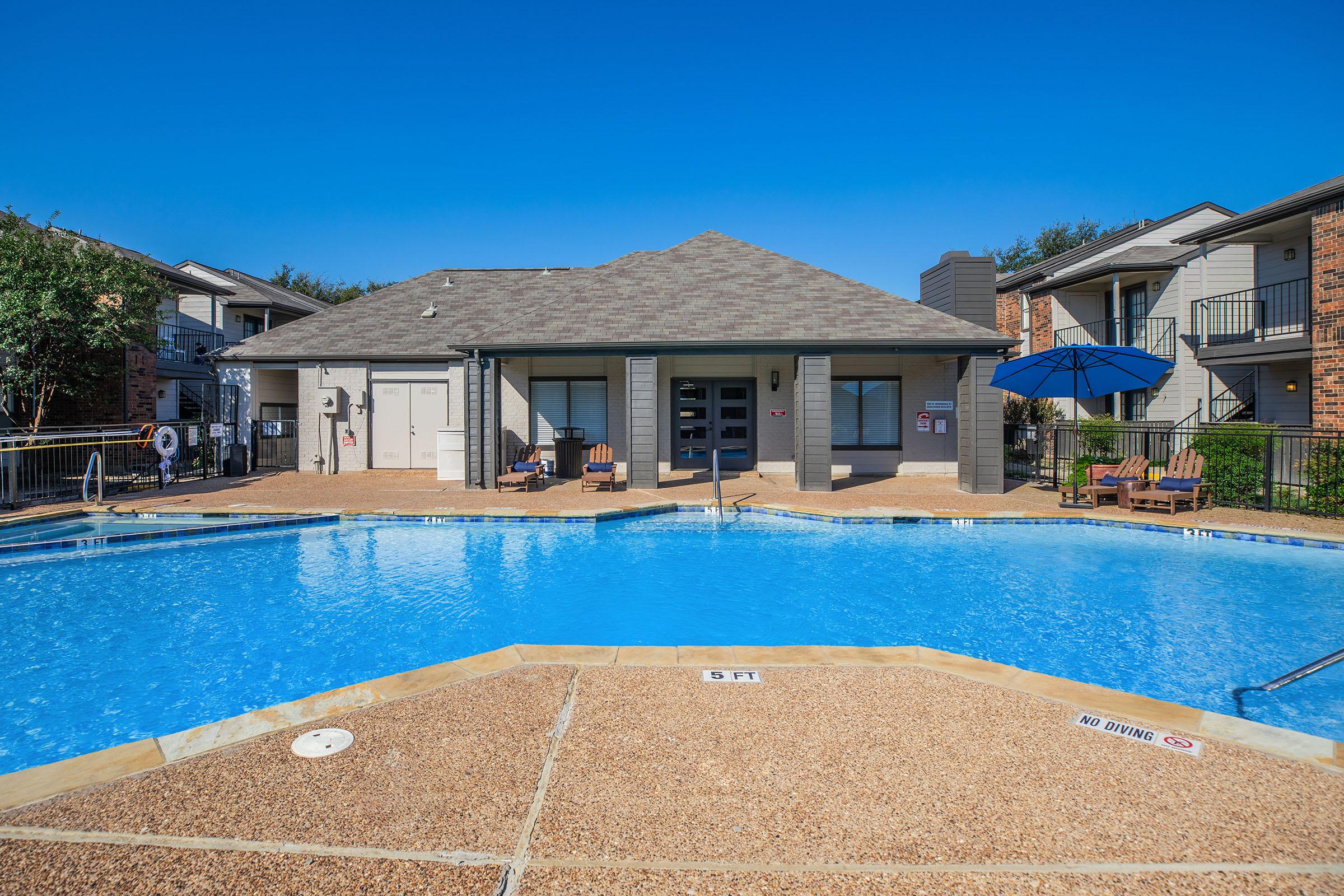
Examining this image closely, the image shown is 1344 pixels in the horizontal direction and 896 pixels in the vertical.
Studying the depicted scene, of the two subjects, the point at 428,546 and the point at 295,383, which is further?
the point at 295,383

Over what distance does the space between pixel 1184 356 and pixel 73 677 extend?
2319cm

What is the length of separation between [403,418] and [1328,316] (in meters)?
20.6

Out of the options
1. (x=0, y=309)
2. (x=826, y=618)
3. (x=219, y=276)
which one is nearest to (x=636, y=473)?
(x=826, y=618)

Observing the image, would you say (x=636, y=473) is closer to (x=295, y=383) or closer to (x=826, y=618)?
(x=826, y=618)

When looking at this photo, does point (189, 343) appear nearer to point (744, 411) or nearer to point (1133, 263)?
point (744, 411)

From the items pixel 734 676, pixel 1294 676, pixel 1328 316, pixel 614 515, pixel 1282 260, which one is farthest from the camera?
pixel 1282 260

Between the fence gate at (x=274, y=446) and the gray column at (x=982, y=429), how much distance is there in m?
16.6

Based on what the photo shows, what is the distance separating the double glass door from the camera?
55.2 feet

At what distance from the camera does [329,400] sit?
17.5m

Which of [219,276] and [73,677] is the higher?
[219,276]

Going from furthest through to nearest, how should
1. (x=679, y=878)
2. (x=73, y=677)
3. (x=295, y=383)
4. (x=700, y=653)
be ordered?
(x=295, y=383), (x=73, y=677), (x=700, y=653), (x=679, y=878)

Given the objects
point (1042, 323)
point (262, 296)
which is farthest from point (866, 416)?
point (262, 296)

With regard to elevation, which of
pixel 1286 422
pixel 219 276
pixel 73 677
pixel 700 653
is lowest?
pixel 73 677

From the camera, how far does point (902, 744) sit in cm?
340
